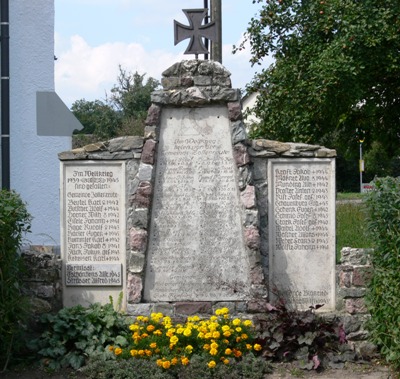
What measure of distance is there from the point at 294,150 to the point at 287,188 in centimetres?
40

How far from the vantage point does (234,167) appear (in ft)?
27.1

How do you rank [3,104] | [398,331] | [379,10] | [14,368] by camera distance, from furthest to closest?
[379,10] < [3,104] < [14,368] < [398,331]

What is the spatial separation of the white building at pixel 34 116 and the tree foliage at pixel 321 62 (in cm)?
383

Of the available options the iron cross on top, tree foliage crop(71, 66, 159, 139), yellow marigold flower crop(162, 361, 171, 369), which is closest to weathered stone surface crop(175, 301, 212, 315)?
yellow marigold flower crop(162, 361, 171, 369)

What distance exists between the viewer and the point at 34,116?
12.1m

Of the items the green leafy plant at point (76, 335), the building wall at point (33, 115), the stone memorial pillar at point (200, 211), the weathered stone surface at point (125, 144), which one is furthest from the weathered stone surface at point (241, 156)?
the building wall at point (33, 115)

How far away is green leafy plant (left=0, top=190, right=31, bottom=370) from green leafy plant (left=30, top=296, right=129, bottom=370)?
31 centimetres

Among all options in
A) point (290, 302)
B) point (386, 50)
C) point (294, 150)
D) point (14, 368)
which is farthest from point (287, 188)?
point (386, 50)

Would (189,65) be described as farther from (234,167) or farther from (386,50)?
(386,50)

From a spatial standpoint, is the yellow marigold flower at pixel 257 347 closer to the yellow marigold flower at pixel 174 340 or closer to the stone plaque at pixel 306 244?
the yellow marigold flower at pixel 174 340

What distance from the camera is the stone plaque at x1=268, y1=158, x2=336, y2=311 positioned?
8.30 meters

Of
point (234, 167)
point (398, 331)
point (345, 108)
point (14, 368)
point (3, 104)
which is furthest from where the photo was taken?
point (345, 108)

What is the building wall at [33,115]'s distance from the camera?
471 inches

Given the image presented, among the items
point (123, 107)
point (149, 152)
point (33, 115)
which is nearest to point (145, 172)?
point (149, 152)
